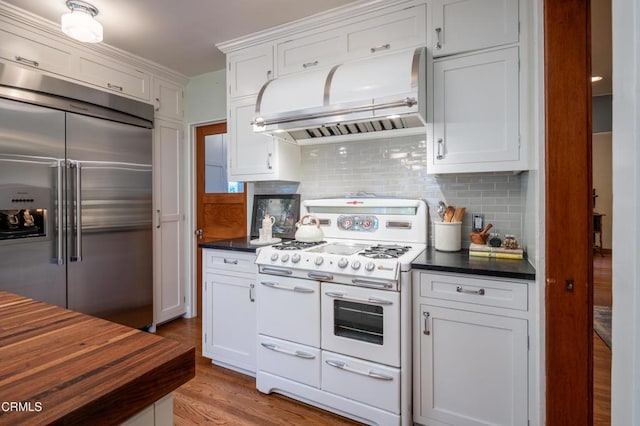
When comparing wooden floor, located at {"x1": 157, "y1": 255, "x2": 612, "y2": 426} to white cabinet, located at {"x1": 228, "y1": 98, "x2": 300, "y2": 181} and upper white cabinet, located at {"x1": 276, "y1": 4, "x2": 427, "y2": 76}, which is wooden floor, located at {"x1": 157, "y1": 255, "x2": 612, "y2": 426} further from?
upper white cabinet, located at {"x1": 276, "y1": 4, "x2": 427, "y2": 76}

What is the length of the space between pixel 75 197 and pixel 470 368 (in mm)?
3021

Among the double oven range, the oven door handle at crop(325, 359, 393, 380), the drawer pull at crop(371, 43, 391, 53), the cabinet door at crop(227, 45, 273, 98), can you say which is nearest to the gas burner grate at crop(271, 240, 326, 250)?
the double oven range

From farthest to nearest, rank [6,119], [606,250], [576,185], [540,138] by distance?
[606,250]
[6,119]
[540,138]
[576,185]

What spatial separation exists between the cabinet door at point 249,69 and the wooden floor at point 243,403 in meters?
2.25

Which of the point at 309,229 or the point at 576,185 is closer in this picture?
the point at 576,185

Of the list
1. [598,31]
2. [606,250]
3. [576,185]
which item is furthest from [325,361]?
[606,250]

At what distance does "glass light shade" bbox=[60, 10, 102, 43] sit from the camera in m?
2.03

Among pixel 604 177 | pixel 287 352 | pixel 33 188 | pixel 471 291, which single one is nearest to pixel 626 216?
pixel 471 291

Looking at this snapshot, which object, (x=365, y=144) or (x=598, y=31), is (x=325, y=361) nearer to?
(x=365, y=144)

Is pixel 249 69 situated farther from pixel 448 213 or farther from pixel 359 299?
pixel 359 299

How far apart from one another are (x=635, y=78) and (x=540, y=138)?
1208mm

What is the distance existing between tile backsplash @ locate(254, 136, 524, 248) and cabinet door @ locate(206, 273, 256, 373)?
97 centimetres

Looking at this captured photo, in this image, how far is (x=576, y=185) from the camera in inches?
56.5

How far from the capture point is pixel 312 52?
2492 millimetres
